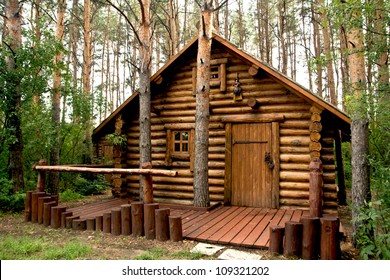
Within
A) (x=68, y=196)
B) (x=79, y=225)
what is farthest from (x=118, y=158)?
(x=79, y=225)

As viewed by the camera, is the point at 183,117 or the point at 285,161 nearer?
the point at 285,161

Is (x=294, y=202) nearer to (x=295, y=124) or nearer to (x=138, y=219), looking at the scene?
(x=295, y=124)

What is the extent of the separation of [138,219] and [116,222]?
0.57m

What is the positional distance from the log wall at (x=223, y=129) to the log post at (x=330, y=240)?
3484 mm

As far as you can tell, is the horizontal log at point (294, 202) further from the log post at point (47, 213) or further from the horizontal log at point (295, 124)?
the log post at point (47, 213)

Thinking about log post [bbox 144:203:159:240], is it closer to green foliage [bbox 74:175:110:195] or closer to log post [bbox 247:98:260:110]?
log post [bbox 247:98:260:110]

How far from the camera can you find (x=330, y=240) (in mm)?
4215

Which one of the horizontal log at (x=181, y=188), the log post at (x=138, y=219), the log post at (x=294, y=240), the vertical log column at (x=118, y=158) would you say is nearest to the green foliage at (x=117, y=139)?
the vertical log column at (x=118, y=158)

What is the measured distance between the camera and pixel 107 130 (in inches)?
432

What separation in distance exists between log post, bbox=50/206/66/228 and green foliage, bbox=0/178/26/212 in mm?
2040

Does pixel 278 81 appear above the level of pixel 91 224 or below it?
above

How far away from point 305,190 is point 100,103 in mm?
9041

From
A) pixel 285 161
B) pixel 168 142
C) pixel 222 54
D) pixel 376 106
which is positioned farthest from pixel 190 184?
pixel 376 106

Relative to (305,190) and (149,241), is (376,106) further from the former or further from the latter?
(149,241)
